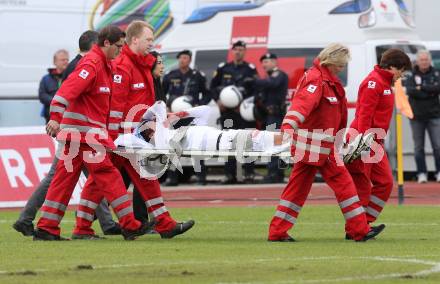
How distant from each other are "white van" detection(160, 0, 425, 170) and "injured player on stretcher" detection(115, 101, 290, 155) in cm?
782

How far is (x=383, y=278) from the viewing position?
965 centimetres

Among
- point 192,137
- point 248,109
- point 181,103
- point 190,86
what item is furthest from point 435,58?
point 192,137

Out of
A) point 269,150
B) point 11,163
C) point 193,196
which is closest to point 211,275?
point 269,150

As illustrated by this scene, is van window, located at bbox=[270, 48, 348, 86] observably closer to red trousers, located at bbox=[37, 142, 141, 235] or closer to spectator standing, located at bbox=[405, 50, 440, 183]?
spectator standing, located at bbox=[405, 50, 440, 183]

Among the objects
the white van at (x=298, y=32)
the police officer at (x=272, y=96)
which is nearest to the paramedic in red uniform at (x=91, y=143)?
the police officer at (x=272, y=96)

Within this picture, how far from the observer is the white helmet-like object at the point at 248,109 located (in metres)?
22.5

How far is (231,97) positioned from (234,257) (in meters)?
11.3

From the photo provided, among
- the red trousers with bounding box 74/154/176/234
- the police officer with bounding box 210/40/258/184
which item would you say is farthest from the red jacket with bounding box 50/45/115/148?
the police officer with bounding box 210/40/258/184

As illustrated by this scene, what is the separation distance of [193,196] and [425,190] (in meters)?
3.41

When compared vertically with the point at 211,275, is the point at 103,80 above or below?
above

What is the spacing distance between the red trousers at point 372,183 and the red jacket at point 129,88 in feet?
6.60

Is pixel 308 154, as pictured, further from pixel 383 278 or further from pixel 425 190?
pixel 425 190

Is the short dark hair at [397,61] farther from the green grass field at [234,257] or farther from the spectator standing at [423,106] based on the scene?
the spectator standing at [423,106]

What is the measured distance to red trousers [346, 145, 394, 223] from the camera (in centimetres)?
1316
